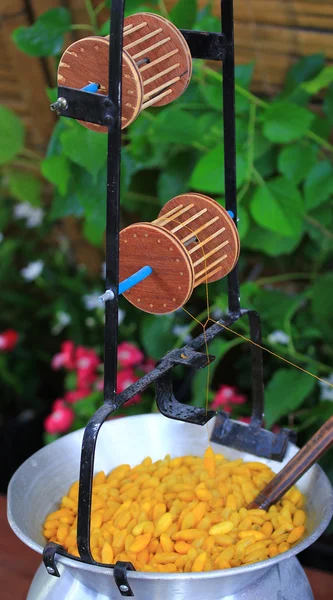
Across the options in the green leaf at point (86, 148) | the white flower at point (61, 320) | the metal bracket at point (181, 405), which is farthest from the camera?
the white flower at point (61, 320)

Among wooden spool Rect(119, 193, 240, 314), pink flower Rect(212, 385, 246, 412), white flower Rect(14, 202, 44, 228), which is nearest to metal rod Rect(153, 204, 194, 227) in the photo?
wooden spool Rect(119, 193, 240, 314)

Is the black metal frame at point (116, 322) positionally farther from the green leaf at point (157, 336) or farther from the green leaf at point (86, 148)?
the green leaf at point (157, 336)

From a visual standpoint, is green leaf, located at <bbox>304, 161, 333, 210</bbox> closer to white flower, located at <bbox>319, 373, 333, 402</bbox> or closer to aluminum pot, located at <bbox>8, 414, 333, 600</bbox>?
white flower, located at <bbox>319, 373, 333, 402</bbox>

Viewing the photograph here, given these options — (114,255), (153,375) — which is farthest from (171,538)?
(114,255)

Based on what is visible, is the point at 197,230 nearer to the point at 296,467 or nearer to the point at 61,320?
the point at 296,467

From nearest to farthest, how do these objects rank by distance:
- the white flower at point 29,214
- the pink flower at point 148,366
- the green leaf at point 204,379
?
the green leaf at point 204,379, the pink flower at point 148,366, the white flower at point 29,214

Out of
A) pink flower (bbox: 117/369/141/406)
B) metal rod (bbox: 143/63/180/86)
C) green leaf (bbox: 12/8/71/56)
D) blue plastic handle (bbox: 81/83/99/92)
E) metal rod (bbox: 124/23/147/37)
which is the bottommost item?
pink flower (bbox: 117/369/141/406)

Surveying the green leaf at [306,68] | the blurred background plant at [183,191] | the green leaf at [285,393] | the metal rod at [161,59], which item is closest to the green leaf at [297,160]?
the blurred background plant at [183,191]
